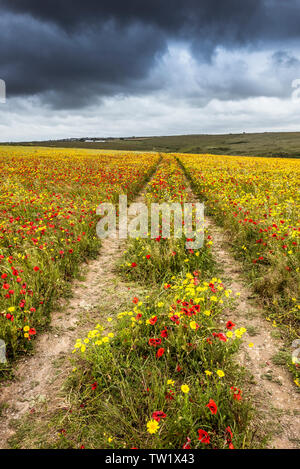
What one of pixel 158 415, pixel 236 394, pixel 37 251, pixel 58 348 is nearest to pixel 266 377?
pixel 236 394

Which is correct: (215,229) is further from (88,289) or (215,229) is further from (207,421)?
(207,421)

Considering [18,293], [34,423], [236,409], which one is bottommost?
[34,423]

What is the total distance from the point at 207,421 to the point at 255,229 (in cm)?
477

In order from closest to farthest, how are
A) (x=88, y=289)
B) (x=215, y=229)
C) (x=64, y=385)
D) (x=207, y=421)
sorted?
(x=207, y=421) < (x=64, y=385) < (x=88, y=289) < (x=215, y=229)

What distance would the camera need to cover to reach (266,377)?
2.76 m

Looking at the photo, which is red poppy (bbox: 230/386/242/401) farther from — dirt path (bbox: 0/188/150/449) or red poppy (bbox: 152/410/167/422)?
dirt path (bbox: 0/188/150/449)

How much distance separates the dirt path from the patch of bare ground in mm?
1935

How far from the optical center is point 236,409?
225 cm

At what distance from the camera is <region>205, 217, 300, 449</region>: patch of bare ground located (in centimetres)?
224

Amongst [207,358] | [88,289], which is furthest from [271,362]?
[88,289]

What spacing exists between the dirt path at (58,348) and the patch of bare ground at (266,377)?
1935 millimetres
